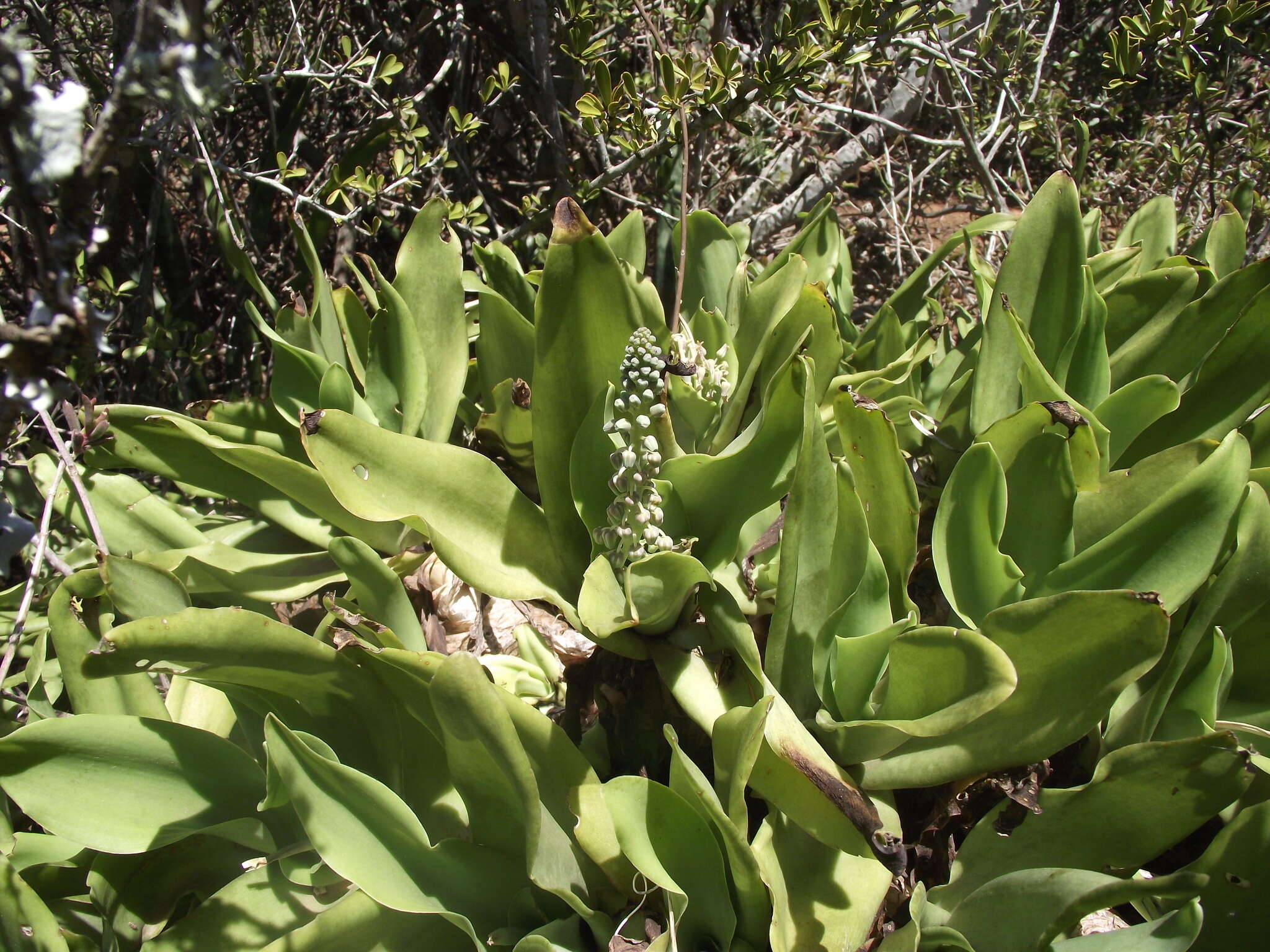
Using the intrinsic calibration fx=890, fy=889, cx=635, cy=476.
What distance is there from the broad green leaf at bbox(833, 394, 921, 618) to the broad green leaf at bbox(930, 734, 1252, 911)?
0.92 ft

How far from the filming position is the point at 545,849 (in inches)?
39.3

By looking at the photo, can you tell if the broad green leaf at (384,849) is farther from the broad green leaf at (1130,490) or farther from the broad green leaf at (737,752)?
the broad green leaf at (1130,490)

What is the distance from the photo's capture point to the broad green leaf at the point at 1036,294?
142cm

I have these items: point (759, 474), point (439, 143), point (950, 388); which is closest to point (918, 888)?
point (759, 474)

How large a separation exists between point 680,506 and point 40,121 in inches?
35.7

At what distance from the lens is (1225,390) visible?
1.41 m

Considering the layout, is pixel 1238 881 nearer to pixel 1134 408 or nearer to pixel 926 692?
pixel 926 692

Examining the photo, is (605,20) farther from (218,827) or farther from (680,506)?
(218,827)

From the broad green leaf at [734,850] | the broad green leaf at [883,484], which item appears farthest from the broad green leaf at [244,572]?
the broad green leaf at [883,484]

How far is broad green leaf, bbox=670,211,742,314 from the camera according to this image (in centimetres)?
175

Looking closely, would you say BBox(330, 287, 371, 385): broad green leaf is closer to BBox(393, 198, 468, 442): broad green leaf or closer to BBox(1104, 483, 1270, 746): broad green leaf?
BBox(393, 198, 468, 442): broad green leaf

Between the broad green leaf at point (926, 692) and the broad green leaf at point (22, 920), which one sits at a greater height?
the broad green leaf at point (926, 692)

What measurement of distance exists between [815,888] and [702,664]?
0.29 meters

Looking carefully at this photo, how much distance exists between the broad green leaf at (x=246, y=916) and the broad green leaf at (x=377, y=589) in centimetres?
31
